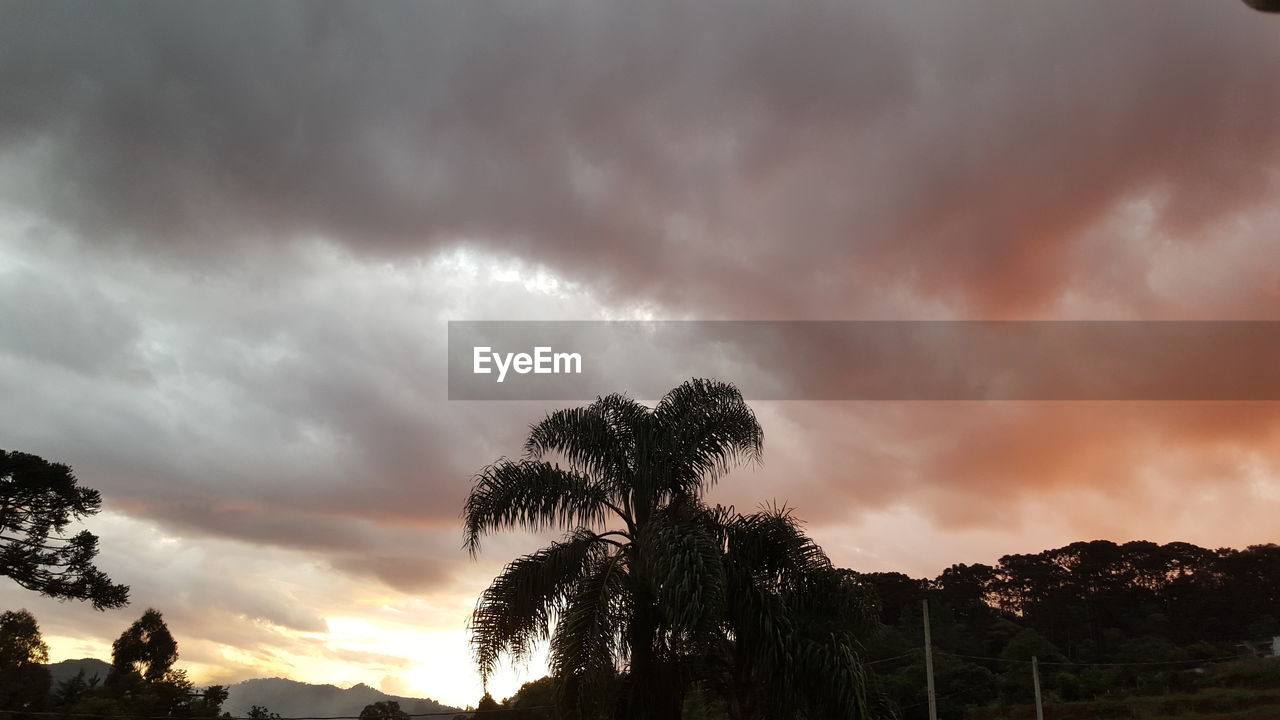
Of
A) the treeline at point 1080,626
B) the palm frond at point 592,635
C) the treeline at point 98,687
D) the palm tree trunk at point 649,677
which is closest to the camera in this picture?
the palm frond at point 592,635

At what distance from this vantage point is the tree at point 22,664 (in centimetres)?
3678

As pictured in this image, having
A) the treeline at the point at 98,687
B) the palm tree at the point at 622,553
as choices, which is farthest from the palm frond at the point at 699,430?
the treeline at the point at 98,687

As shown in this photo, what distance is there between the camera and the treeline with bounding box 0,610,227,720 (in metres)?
36.6

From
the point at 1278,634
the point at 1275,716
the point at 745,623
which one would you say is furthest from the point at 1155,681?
the point at 745,623

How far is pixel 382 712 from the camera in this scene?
3922 centimetres

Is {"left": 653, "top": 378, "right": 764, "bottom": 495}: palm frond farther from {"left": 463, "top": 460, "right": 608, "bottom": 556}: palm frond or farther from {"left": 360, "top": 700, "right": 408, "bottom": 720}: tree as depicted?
{"left": 360, "top": 700, "right": 408, "bottom": 720}: tree

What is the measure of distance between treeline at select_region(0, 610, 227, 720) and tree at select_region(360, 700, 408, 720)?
22.1 feet

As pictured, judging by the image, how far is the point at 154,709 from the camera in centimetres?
3819

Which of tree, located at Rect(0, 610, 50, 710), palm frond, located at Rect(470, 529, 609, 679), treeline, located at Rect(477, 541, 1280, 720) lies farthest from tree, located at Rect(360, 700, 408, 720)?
palm frond, located at Rect(470, 529, 609, 679)

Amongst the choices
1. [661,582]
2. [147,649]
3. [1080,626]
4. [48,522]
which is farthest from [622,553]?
[1080,626]

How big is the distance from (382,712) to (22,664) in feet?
53.0

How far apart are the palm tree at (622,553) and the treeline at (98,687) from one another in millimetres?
26376

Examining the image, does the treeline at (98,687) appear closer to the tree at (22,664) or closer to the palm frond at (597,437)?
the tree at (22,664)

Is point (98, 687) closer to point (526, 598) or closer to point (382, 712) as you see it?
point (382, 712)
